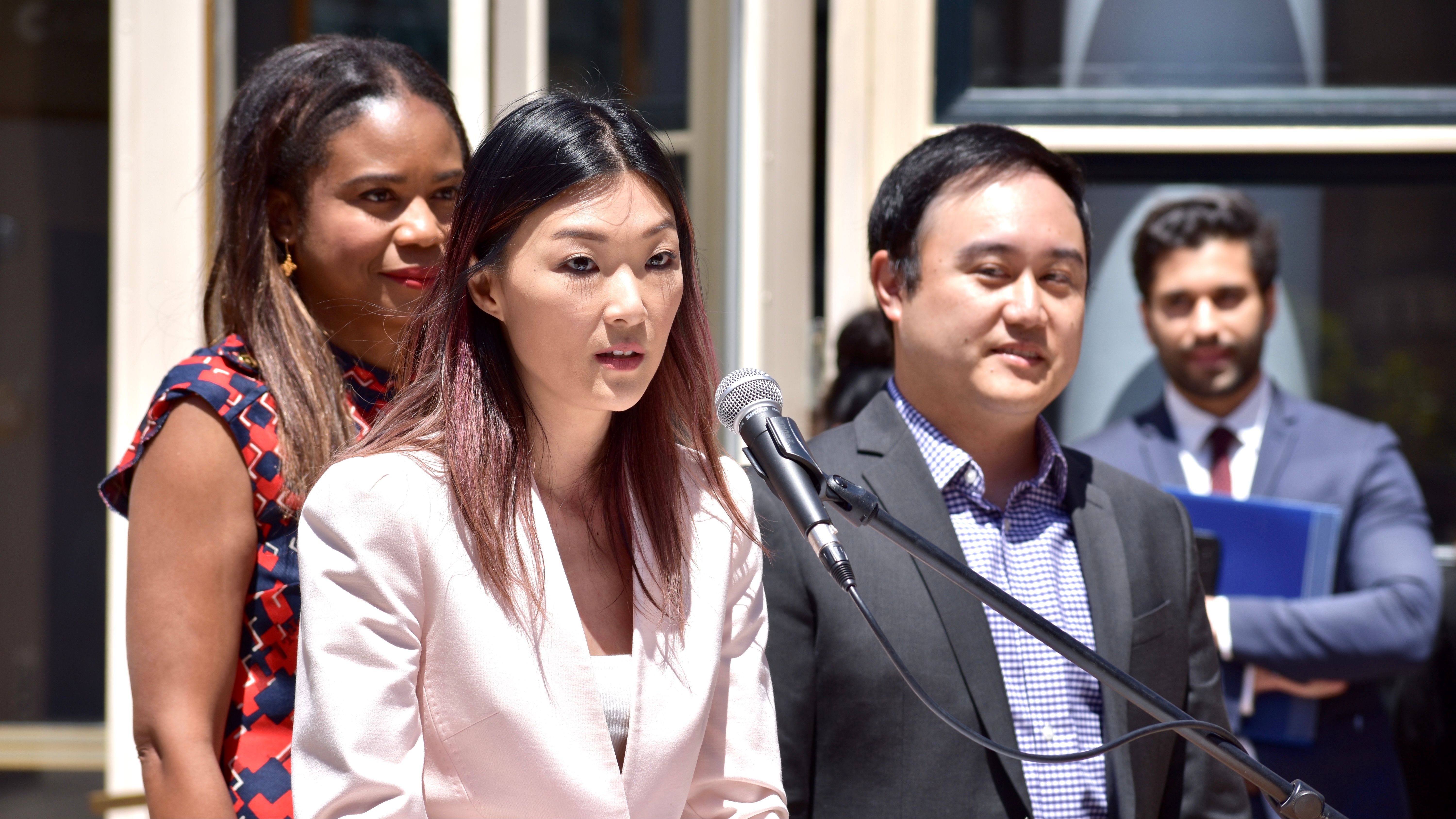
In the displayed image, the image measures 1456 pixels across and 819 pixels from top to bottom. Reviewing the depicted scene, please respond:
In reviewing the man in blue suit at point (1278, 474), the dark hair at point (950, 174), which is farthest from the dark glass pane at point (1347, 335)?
the dark hair at point (950, 174)

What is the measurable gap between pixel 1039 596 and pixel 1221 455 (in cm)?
144

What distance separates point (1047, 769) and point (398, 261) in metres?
Answer: 1.21

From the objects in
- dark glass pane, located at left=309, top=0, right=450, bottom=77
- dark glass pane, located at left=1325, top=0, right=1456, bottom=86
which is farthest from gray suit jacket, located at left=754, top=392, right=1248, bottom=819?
dark glass pane, located at left=1325, top=0, right=1456, bottom=86

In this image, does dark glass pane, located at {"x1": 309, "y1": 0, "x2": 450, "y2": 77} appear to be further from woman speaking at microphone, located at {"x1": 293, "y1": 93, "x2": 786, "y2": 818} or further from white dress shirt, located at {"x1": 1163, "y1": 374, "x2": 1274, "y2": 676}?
white dress shirt, located at {"x1": 1163, "y1": 374, "x2": 1274, "y2": 676}

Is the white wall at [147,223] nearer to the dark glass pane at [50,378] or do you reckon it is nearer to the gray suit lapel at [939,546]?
the dark glass pane at [50,378]

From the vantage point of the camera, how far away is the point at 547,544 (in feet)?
4.81

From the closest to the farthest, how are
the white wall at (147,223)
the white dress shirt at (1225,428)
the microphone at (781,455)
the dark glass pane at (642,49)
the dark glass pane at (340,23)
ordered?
the microphone at (781,455), the white wall at (147,223), the dark glass pane at (340,23), the white dress shirt at (1225,428), the dark glass pane at (642,49)

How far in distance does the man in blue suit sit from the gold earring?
199 centimetres

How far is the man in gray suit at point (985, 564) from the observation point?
1.78m

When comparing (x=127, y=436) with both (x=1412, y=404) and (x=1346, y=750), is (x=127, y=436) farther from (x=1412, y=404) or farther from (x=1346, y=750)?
(x=1412, y=404)

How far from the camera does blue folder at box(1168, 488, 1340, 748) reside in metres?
2.69

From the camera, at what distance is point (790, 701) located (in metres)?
1.78

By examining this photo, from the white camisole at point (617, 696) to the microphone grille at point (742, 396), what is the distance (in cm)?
31

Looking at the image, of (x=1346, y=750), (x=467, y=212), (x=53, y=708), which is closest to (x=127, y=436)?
(x=53, y=708)
